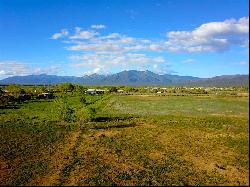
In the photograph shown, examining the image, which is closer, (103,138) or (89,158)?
(89,158)

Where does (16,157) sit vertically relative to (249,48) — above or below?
below

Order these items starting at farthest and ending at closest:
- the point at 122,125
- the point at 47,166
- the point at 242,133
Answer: the point at 122,125 < the point at 242,133 < the point at 47,166

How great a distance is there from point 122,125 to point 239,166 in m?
27.0

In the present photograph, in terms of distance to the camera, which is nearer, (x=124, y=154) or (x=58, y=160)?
(x=58, y=160)

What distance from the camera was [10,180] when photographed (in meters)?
26.1

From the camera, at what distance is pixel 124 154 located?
3481 cm

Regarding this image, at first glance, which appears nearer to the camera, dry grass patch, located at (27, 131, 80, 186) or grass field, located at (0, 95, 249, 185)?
dry grass patch, located at (27, 131, 80, 186)

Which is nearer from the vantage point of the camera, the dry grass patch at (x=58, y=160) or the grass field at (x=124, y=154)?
the dry grass patch at (x=58, y=160)

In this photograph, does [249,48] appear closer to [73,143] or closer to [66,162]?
[66,162]

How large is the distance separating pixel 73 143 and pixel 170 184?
17.7 metres

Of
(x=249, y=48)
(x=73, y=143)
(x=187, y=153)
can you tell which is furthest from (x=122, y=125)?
(x=249, y=48)

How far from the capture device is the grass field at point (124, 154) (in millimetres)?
26766

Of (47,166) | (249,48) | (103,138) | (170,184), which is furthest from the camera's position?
(103,138)

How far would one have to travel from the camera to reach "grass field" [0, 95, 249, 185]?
26.8m
